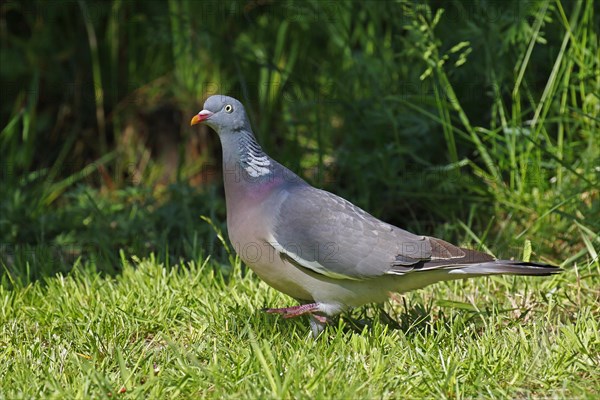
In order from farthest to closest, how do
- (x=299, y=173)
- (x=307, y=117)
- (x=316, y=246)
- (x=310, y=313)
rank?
(x=307, y=117)
(x=299, y=173)
(x=310, y=313)
(x=316, y=246)

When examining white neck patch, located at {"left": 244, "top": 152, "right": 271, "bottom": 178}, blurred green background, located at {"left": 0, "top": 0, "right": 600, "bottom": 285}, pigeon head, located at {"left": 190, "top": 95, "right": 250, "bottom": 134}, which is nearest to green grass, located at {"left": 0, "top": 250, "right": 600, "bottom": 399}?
blurred green background, located at {"left": 0, "top": 0, "right": 600, "bottom": 285}

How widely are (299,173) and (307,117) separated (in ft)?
1.44

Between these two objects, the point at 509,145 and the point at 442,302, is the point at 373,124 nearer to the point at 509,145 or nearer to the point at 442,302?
the point at 509,145

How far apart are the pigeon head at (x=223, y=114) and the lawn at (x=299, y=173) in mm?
688

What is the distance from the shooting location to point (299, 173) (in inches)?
219

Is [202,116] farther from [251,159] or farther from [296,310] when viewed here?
[296,310]

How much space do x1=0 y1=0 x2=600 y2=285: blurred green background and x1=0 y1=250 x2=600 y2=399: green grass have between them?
306 millimetres

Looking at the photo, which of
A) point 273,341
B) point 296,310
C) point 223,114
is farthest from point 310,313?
point 223,114

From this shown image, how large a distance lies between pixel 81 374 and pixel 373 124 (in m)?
2.67

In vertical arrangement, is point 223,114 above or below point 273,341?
above

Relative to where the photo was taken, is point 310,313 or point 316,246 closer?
point 316,246

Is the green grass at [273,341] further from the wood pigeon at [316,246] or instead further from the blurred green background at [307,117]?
the blurred green background at [307,117]

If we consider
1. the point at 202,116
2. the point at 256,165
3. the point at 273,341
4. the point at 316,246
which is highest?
the point at 202,116

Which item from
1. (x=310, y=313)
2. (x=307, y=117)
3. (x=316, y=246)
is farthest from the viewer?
(x=307, y=117)
